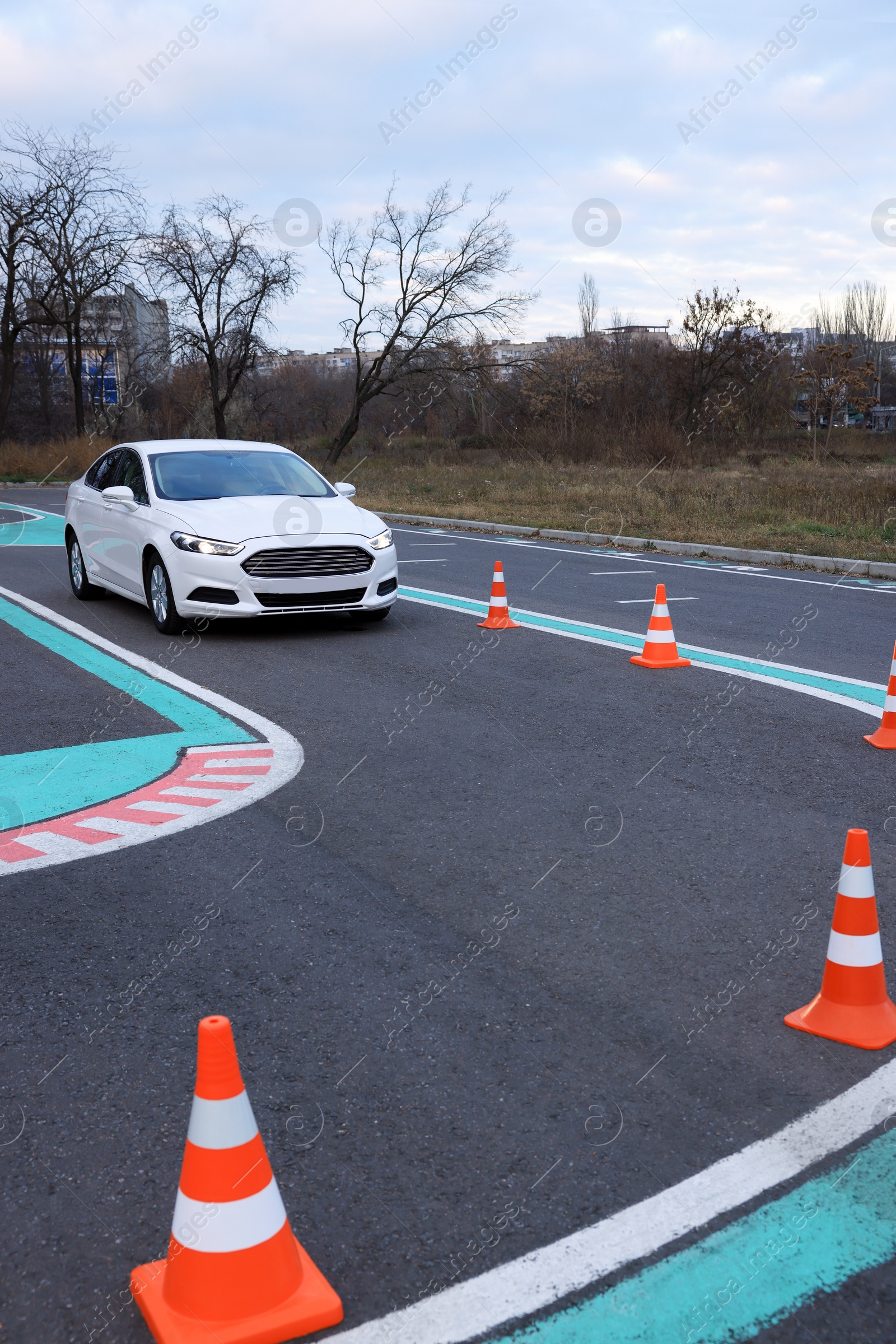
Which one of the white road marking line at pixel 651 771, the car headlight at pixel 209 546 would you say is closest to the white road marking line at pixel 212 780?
the car headlight at pixel 209 546

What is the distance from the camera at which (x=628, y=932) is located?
3.99 metres

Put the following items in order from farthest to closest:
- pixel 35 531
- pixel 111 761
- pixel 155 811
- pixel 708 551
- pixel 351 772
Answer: pixel 35 531, pixel 708 551, pixel 111 761, pixel 351 772, pixel 155 811

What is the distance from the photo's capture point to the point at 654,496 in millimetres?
25297

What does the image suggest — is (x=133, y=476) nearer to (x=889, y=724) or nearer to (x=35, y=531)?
(x=889, y=724)

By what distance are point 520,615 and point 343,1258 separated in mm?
8979

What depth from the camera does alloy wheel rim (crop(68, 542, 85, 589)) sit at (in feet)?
38.7

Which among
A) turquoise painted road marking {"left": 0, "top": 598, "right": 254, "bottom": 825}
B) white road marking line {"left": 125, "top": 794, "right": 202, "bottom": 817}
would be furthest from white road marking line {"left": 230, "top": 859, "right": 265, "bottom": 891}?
turquoise painted road marking {"left": 0, "top": 598, "right": 254, "bottom": 825}

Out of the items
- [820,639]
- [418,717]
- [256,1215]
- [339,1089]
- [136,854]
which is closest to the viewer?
[256,1215]

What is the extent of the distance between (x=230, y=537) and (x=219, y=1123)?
7524 millimetres

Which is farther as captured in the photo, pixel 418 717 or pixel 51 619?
pixel 51 619

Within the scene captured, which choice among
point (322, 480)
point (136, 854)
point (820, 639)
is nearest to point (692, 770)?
point (136, 854)

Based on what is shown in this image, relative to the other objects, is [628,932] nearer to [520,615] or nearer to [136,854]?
[136,854]

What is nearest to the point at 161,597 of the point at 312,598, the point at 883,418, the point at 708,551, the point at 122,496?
the point at 122,496

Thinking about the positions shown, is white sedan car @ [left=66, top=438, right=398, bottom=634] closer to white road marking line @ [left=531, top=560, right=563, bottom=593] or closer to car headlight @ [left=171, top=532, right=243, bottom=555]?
car headlight @ [left=171, top=532, right=243, bottom=555]
